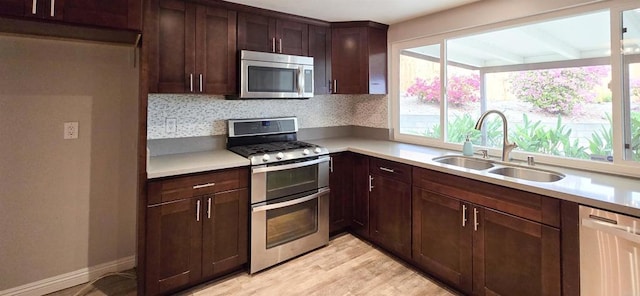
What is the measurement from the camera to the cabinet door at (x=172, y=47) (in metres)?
2.23

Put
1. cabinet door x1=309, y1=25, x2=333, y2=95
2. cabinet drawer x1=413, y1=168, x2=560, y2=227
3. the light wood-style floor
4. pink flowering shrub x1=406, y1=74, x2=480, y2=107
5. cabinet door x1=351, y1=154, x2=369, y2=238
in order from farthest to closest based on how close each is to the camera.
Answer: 1. cabinet door x1=309, y1=25, x2=333, y2=95
2. cabinet door x1=351, y1=154, x2=369, y2=238
3. pink flowering shrub x1=406, y1=74, x2=480, y2=107
4. the light wood-style floor
5. cabinet drawer x1=413, y1=168, x2=560, y2=227

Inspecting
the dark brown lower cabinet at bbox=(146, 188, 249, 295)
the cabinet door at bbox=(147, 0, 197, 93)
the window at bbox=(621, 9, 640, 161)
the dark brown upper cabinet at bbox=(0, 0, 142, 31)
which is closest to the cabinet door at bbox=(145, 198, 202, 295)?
the dark brown lower cabinet at bbox=(146, 188, 249, 295)

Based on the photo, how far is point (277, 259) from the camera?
255 cm

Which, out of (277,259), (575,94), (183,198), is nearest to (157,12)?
(183,198)

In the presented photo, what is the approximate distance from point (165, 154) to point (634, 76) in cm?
326

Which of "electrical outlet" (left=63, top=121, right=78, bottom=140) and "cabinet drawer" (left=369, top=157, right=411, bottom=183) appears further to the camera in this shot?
"cabinet drawer" (left=369, top=157, right=411, bottom=183)

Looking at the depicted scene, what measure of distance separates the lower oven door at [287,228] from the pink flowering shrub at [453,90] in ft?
4.66

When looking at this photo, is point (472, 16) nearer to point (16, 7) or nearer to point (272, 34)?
point (272, 34)

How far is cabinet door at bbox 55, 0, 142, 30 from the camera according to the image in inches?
66.6

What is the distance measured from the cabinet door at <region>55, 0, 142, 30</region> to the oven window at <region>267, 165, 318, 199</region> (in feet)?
4.35

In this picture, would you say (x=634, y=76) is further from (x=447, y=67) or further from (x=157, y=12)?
(x=157, y=12)

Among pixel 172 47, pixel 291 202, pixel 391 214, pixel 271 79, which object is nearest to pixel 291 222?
pixel 291 202

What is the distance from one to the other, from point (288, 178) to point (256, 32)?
1.27 m

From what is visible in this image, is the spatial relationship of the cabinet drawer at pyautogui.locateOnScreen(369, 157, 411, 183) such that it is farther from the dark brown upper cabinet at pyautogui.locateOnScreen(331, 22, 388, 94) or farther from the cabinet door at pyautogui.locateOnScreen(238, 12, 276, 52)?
the cabinet door at pyautogui.locateOnScreen(238, 12, 276, 52)
